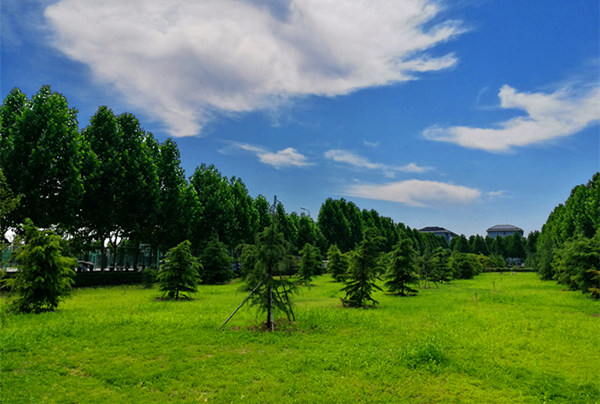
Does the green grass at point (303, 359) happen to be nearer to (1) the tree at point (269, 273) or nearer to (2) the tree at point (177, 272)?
(1) the tree at point (269, 273)

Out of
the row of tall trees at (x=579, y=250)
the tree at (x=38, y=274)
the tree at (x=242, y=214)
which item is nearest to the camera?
the tree at (x=38, y=274)

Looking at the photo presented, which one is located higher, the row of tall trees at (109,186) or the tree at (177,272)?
the row of tall trees at (109,186)

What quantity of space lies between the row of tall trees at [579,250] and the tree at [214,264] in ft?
93.8

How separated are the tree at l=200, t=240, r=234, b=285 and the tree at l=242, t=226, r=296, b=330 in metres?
24.7

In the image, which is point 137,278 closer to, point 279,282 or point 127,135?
point 127,135

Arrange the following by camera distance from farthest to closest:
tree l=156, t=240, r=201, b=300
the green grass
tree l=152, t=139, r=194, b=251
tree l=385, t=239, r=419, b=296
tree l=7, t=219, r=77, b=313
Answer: tree l=152, t=139, r=194, b=251, tree l=385, t=239, r=419, b=296, tree l=156, t=240, r=201, b=300, tree l=7, t=219, r=77, b=313, the green grass

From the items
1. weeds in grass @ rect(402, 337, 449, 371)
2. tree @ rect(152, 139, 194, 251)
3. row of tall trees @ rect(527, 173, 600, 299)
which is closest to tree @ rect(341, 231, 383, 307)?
weeds in grass @ rect(402, 337, 449, 371)

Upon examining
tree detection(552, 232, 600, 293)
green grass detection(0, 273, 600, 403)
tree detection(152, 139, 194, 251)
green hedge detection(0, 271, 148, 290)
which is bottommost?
green grass detection(0, 273, 600, 403)

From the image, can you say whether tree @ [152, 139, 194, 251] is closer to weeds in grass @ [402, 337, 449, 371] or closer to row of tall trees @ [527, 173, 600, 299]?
weeds in grass @ [402, 337, 449, 371]

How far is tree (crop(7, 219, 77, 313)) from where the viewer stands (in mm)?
16350

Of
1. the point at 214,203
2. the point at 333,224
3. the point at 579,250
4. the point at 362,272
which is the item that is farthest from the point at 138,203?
the point at 333,224

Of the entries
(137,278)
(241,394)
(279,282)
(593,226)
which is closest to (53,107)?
(137,278)

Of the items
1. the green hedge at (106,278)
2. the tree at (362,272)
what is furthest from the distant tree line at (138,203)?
the green hedge at (106,278)

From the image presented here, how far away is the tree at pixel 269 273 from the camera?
13734 millimetres
